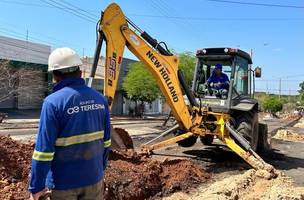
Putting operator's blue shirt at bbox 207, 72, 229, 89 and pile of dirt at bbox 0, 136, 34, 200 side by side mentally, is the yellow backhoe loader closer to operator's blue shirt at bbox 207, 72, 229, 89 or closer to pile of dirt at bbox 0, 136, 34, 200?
operator's blue shirt at bbox 207, 72, 229, 89

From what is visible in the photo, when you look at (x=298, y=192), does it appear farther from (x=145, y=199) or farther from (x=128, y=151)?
(x=128, y=151)

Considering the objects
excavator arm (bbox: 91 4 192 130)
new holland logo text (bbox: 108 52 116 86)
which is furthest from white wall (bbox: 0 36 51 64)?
new holland logo text (bbox: 108 52 116 86)

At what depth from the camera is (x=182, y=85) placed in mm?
10320

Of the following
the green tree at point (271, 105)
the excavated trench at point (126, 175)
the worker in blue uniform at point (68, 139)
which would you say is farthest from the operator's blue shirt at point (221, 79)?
the green tree at point (271, 105)

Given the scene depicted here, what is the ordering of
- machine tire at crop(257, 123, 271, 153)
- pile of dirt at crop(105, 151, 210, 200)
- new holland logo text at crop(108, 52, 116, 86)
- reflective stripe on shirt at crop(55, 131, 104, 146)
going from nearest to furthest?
reflective stripe on shirt at crop(55, 131, 104, 146), pile of dirt at crop(105, 151, 210, 200), new holland logo text at crop(108, 52, 116, 86), machine tire at crop(257, 123, 271, 153)

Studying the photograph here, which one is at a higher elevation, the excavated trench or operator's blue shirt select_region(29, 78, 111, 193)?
operator's blue shirt select_region(29, 78, 111, 193)

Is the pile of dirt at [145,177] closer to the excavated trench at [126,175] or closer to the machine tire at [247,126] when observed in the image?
the excavated trench at [126,175]

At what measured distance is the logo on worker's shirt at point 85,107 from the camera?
3.29 metres

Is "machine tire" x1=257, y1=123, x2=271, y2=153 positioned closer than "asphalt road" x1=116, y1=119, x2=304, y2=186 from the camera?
No

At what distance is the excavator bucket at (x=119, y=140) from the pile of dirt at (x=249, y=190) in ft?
6.84

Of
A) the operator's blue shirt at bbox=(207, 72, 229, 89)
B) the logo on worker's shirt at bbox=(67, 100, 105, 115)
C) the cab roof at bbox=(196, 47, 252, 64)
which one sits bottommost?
the logo on worker's shirt at bbox=(67, 100, 105, 115)

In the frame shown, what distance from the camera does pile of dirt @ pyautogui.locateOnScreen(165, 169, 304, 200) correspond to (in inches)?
274

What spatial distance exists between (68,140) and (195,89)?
8615 mm

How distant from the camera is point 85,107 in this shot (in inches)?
134
